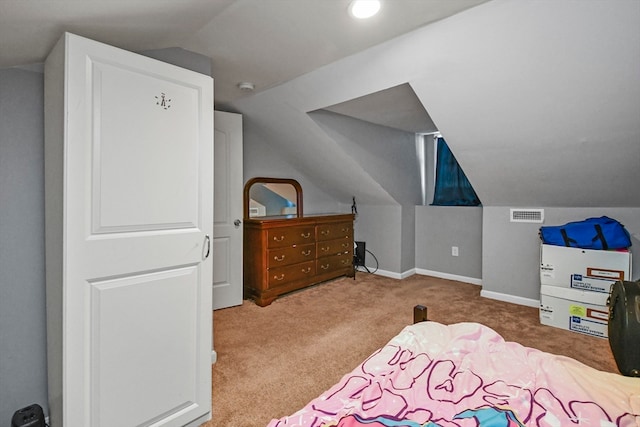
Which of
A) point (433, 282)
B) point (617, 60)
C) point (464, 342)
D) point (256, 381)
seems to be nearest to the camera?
point (464, 342)

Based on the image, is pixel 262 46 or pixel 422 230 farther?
pixel 422 230

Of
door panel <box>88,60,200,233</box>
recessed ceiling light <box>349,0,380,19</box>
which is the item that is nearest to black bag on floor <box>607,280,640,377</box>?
recessed ceiling light <box>349,0,380,19</box>

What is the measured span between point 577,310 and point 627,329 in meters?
1.43

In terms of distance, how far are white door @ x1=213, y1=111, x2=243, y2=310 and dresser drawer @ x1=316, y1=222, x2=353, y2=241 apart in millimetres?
1073

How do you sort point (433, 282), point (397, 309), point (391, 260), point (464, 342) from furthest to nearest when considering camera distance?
point (391, 260), point (433, 282), point (397, 309), point (464, 342)

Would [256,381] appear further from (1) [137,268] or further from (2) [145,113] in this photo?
(2) [145,113]

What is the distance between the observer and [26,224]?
5.07 feet

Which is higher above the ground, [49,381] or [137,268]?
[137,268]

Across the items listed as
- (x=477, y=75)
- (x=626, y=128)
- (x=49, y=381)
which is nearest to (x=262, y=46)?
(x=477, y=75)

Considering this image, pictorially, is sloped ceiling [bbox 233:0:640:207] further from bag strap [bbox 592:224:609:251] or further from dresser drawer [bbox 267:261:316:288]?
dresser drawer [bbox 267:261:316:288]

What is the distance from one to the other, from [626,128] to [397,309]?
2307 millimetres

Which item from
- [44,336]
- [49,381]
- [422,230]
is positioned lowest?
[49,381]

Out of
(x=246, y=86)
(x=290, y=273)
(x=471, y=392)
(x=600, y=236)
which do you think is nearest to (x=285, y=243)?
(x=290, y=273)

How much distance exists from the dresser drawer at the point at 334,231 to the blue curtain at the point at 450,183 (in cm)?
134
